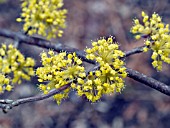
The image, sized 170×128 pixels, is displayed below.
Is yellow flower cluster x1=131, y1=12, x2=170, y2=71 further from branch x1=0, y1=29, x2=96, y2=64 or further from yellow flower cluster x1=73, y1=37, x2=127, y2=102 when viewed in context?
branch x1=0, y1=29, x2=96, y2=64

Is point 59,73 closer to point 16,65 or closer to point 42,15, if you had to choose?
point 16,65

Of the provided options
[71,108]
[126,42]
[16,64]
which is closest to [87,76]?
[16,64]

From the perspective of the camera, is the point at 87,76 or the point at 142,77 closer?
the point at 87,76

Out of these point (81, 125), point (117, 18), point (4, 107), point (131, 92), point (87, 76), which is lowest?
point (4, 107)

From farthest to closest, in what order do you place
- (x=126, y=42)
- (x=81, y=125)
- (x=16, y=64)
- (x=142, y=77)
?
(x=126, y=42)
(x=81, y=125)
(x=142, y=77)
(x=16, y=64)

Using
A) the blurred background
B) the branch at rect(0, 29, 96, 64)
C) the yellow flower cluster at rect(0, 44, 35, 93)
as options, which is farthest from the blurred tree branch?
the blurred background

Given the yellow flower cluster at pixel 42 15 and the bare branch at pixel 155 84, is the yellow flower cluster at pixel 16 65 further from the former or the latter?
the bare branch at pixel 155 84

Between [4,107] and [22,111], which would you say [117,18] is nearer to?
[22,111]

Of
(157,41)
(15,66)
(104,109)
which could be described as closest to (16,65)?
(15,66)
